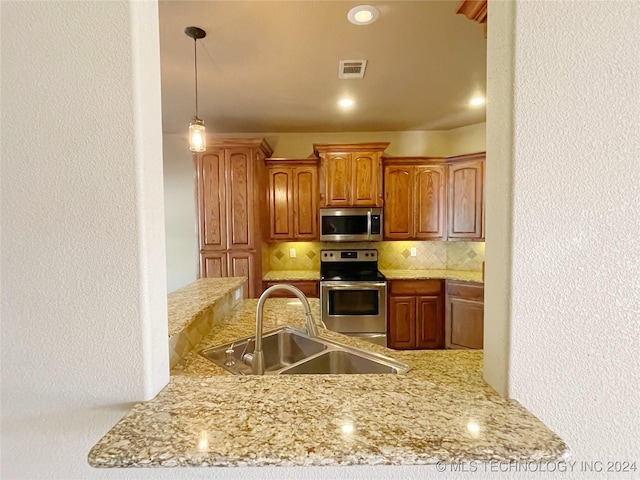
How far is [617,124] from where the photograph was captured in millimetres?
663

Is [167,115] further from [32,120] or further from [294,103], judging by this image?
[32,120]

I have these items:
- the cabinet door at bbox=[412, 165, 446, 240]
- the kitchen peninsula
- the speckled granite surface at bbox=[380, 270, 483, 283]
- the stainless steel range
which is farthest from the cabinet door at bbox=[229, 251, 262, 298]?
the kitchen peninsula

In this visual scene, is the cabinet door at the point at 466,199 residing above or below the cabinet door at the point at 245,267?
above

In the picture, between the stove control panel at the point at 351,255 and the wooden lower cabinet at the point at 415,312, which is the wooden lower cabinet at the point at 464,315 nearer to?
the wooden lower cabinet at the point at 415,312

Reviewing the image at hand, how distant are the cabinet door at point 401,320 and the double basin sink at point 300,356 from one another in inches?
80.2

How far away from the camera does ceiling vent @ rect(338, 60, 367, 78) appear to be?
2.17 meters

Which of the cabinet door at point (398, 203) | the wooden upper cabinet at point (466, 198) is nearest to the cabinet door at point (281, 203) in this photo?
the cabinet door at point (398, 203)

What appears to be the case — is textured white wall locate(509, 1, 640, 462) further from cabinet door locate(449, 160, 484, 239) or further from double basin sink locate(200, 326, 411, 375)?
cabinet door locate(449, 160, 484, 239)

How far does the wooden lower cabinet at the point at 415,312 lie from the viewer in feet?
11.1

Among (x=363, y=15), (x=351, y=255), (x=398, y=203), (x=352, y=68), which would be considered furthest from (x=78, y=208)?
(x=398, y=203)

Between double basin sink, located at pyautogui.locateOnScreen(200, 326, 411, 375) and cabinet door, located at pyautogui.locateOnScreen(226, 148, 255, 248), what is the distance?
1897 mm

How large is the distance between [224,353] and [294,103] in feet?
7.93

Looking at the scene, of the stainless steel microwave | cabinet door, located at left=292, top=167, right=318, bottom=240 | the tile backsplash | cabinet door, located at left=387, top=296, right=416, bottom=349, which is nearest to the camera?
cabinet door, located at left=387, top=296, right=416, bottom=349

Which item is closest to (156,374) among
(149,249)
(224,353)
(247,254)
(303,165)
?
(149,249)
